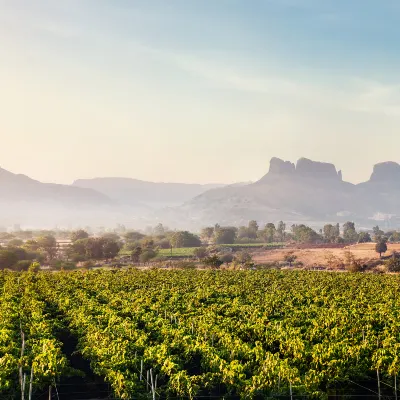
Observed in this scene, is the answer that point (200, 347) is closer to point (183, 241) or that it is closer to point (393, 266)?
point (393, 266)

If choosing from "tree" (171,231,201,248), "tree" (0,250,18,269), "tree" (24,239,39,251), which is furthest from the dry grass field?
"tree" (24,239,39,251)

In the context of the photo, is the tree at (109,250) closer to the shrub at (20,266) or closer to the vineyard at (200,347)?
the shrub at (20,266)

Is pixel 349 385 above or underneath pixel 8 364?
underneath

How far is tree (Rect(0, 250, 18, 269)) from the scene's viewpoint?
103 m

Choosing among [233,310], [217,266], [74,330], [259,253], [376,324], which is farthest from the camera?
[259,253]

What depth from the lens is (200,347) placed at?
24.9 m

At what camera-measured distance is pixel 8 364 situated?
22.1 meters

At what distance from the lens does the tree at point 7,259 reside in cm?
10256

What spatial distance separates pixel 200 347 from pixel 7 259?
90.0 m

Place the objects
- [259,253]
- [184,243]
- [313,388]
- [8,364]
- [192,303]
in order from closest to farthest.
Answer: [313,388]
[8,364]
[192,303]
[259,253]
[184,243]

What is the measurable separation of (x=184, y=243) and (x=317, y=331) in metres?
158

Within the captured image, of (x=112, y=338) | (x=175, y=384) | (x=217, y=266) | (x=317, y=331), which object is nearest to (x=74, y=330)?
(x=112, y=338)

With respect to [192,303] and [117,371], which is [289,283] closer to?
[192,303]

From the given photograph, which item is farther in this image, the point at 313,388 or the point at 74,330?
the point at 74,330
